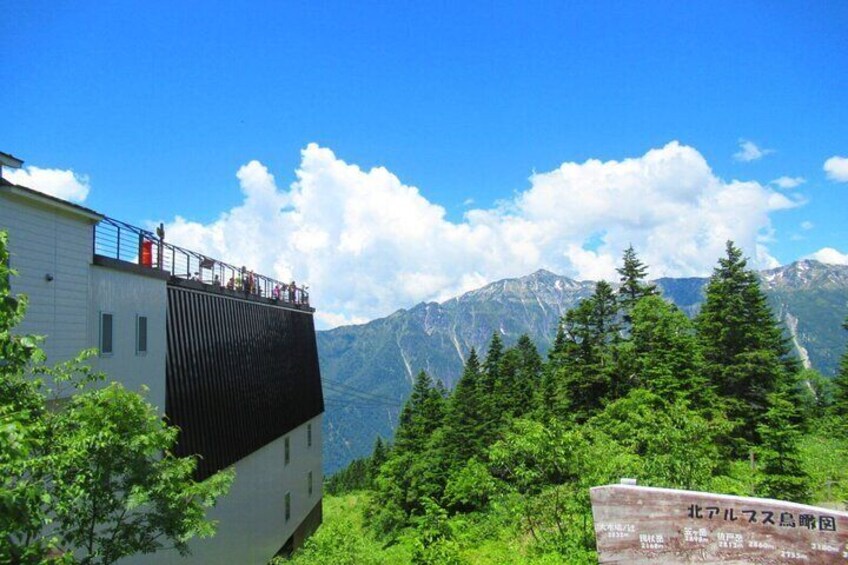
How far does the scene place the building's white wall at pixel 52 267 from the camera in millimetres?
10172

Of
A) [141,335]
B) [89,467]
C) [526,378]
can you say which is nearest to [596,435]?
[141,335]

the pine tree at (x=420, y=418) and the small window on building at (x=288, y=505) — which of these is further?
the pine tree at (x=420, y=418)

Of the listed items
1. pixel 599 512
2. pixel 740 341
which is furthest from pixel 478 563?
pixel 740 341

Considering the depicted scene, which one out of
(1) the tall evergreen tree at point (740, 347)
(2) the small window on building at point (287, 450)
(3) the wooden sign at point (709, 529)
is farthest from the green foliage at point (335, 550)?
(1) the tall evergreen tree at point (740, 347)

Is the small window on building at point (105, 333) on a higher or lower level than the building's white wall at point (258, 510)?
higher

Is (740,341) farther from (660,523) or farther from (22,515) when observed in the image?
(22,515)

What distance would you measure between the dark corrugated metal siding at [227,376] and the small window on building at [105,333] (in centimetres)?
300

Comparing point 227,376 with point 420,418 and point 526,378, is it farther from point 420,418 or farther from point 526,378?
point 526,378

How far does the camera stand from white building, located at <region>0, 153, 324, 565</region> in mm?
10914

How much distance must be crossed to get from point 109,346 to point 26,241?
3390mm

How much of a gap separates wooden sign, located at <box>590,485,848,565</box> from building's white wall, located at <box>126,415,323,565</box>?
12.1 m

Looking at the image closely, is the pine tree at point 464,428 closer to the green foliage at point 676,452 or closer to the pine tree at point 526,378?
the pine tree at point 526,378

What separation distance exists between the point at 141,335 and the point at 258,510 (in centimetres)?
1166

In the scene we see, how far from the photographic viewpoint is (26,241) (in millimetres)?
Answer: 10414
